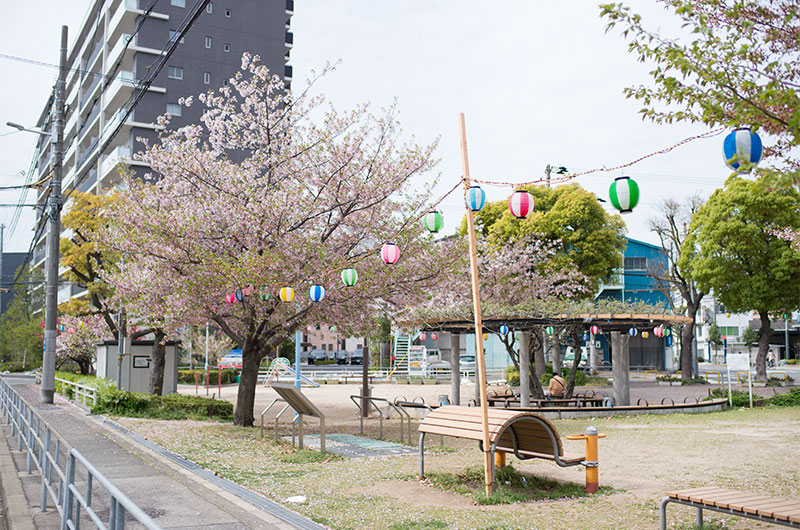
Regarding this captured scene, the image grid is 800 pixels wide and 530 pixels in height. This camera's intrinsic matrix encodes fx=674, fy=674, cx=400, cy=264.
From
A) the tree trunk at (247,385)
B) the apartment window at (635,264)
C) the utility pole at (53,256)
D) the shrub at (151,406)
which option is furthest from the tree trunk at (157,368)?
the apartment window at (635,264)

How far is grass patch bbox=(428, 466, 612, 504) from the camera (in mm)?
8711

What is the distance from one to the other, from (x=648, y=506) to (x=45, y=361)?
21455mm

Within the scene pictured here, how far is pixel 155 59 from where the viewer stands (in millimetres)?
51938

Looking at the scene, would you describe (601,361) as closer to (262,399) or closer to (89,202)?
(262,399)

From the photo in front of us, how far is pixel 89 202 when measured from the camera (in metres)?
29.7

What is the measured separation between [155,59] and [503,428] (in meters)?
50.9

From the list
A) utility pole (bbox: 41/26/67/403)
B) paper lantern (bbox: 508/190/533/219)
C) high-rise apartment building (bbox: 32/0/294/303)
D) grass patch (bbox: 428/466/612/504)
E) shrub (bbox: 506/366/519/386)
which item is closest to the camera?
grass patch (bbox: 428/466/612/504)

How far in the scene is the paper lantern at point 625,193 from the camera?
26.6 feet

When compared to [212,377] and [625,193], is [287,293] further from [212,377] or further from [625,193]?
[212,377]

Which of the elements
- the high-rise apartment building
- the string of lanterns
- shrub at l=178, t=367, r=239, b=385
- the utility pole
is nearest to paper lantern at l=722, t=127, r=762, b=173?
the string of lanterns

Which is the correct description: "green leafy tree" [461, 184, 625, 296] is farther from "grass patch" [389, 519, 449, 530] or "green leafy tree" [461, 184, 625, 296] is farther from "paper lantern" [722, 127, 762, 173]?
"paper lantern" [722, 127, 762, 173]

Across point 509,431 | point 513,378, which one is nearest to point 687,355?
point 513,378

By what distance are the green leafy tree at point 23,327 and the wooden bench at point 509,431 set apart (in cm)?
4939

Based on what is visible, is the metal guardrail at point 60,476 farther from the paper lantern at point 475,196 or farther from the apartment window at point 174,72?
the apartment window at point 174,72
